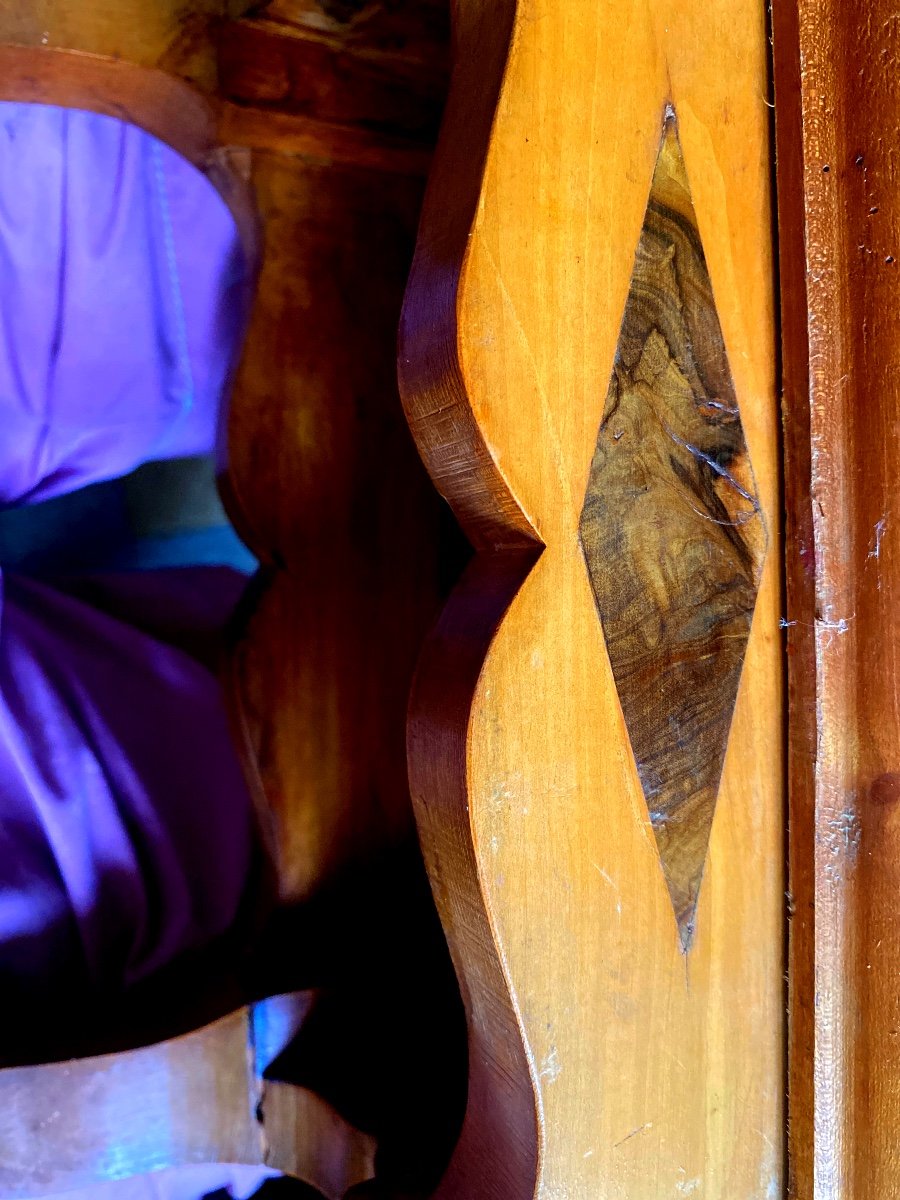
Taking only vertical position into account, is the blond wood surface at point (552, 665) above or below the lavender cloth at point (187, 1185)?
above

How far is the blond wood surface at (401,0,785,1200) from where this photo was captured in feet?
1.51

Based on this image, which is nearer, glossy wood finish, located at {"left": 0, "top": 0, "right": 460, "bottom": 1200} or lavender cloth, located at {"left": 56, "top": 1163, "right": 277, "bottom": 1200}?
glossy wood finish, located at {"left": 0, "top": 0, "right": 460, "bottom": 1200}

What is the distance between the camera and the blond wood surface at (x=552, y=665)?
46 cm

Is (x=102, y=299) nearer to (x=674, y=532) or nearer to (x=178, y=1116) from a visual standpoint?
(x=674, y=532)

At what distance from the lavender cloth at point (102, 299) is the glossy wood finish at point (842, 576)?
0.45 metres

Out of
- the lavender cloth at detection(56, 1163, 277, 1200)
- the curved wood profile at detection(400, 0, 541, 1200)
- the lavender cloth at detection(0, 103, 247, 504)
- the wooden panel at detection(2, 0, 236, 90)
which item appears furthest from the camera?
the lavender cloth at detection(56, 1163, 277, 1200)

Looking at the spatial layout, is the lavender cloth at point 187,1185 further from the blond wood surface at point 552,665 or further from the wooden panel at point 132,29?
the wooden panel at point 132,29

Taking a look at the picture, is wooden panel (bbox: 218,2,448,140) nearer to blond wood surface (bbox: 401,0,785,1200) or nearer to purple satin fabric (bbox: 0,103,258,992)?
purple satin fabric (bbox: 0,103,258,992)

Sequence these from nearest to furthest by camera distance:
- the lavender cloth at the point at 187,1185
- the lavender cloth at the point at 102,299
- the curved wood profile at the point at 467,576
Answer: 1. the curved wood profile at the point at 467,576
2. the lavender cloth at the point at 102,299
3. the lavender cloth at the point at 187,1185

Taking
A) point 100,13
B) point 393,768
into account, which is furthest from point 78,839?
point 100,13

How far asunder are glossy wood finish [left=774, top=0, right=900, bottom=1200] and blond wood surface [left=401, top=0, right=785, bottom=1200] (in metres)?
0.07

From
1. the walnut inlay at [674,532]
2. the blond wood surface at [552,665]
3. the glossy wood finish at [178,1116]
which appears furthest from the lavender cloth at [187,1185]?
the walnut inlay at [674,532]

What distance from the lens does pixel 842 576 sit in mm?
609

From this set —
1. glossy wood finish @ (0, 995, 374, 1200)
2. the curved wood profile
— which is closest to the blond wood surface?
the curved wood profile
